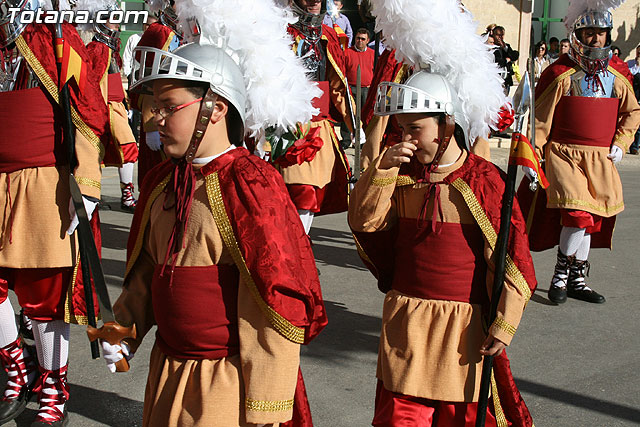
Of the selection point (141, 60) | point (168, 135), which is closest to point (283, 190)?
point (168, 135)

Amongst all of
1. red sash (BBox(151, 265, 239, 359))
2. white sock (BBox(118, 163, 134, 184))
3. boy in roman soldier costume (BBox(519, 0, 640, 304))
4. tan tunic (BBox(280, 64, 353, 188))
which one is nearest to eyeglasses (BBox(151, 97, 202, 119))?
red sash (BBox(151, 265, 239, 359))

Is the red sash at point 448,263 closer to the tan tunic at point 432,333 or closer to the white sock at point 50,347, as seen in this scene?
the tan tunic at point 432,333

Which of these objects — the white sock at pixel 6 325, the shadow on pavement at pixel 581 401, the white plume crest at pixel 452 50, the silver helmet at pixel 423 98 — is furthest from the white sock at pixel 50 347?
the shadow on pavement at pixel 581 401

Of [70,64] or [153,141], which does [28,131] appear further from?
[153,141]

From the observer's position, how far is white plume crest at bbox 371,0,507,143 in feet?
11.1

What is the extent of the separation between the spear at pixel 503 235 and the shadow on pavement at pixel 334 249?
3765 mm

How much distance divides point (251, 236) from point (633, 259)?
5838 millimetres

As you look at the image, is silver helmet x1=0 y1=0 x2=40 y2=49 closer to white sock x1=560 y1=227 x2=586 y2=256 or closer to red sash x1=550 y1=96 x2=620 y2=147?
red sash x1=550 y1=96 x2=620 y2=147

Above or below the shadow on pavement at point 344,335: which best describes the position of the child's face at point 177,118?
above

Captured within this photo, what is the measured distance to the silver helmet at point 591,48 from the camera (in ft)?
18.9

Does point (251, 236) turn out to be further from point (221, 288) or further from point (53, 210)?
point (53, 210)

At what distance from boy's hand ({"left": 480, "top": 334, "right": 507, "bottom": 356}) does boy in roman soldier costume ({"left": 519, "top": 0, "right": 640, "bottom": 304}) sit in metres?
3.02

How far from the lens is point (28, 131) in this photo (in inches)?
148

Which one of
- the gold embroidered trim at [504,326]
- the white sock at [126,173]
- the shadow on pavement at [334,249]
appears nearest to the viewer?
the gold embroidered trim at [504,326]
